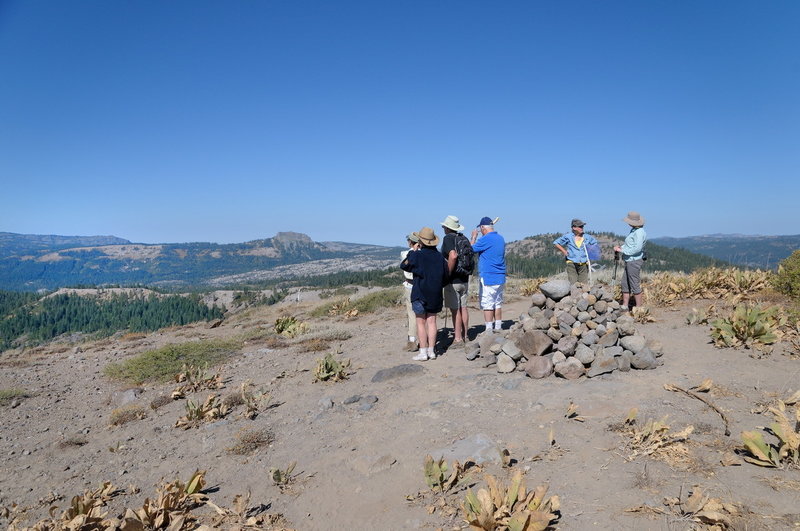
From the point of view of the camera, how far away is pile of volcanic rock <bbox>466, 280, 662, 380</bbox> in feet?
20.0

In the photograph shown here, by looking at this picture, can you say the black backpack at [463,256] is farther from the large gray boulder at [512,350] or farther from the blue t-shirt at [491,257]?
the large gray boulder at [512,350]

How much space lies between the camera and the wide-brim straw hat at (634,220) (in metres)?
8.39

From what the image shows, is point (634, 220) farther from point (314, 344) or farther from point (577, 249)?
point (314, 344)

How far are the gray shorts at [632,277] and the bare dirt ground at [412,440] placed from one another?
33.3 inches

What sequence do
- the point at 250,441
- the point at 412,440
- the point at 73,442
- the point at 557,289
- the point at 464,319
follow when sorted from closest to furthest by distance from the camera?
the point at 412,440
the point at 250,441
the point at 73,442
the point at 557,289
the point at 464,319

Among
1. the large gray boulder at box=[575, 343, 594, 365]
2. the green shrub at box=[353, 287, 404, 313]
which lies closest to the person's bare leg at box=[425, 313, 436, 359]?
the large gray boulder at box=[575, 343, 594, 365]

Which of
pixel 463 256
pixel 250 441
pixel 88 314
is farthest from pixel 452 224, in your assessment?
pixel 88 314

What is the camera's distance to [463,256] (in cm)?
747

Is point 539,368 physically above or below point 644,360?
below

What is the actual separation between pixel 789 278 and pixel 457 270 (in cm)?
839

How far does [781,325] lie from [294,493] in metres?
7.79

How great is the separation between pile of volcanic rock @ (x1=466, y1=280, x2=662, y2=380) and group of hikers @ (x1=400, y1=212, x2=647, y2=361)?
67 cm

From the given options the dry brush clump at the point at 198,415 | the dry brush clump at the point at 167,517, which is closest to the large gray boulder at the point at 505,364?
the dry brush clump at the point at 167,517

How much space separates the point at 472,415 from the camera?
5.21m
